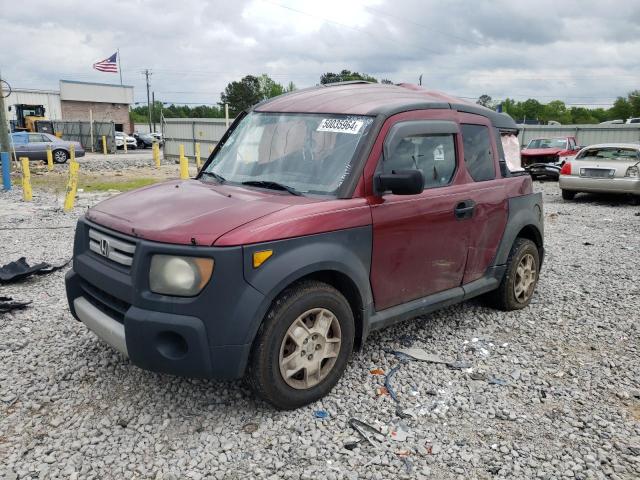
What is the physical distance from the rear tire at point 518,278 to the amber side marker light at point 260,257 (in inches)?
114

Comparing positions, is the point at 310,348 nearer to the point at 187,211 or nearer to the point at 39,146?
the point at 187,211

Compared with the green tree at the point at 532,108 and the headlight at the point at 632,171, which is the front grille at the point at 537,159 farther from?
the green tree at the point at 532,108

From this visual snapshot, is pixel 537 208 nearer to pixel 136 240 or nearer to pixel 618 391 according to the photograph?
pixel 618 391

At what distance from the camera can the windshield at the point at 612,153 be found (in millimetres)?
13406

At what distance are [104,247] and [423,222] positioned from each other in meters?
2.20

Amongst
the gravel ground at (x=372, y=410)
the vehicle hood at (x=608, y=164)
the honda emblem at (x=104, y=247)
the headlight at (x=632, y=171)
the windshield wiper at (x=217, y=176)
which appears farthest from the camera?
the vehicle hood at (x=608, y=164)

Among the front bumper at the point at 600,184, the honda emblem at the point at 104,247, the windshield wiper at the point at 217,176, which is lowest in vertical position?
the front bumper at the point at 600,184

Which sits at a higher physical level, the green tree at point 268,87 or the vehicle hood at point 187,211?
the green tree at point 268,87

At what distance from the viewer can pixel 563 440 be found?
323 centimetres

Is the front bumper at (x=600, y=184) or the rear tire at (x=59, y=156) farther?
the rear tire at (x=59, y=156)

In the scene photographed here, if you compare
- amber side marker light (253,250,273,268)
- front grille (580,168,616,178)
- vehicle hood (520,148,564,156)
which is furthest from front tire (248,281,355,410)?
vehicle hood (520,148,564,156)

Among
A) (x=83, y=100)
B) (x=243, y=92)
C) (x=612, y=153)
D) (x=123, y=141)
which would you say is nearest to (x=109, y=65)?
(x=123, y=141)

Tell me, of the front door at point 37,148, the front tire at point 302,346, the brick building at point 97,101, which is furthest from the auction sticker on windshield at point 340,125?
the brick building at point 97,101

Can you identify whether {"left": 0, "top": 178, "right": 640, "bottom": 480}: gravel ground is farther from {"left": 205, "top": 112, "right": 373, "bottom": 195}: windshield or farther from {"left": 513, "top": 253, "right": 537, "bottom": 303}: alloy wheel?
{"left": 205, "top": 112, "right": 373, "bottom": 195}: windshield
